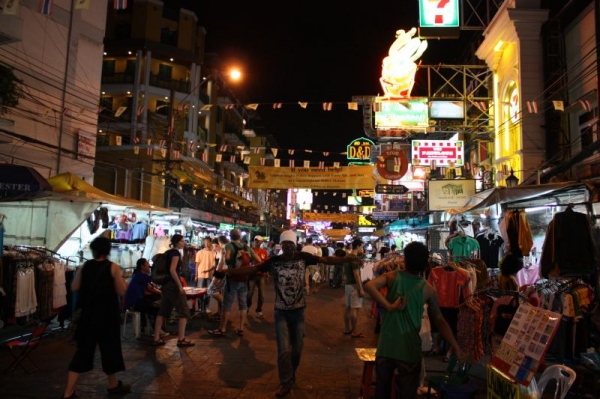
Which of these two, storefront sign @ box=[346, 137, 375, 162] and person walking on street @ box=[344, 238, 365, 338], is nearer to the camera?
person walking on street @ box=[344, 238, 365, 338]

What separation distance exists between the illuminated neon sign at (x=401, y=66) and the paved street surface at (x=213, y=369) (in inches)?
456

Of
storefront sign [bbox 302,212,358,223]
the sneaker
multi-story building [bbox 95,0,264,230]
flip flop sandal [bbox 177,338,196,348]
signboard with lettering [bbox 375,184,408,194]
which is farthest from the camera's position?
storefront sign [bbox 302,212,358,223]

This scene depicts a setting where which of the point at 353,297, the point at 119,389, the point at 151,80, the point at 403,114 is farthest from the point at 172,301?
the point at 151,80

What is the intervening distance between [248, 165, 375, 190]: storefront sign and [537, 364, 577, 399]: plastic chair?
618 inches

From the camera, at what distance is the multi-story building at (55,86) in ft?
46.4

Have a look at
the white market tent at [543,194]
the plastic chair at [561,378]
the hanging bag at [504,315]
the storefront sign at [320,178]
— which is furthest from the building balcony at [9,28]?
the plastic chair at [561,378]

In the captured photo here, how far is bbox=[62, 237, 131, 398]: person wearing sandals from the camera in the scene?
5527 millimetres

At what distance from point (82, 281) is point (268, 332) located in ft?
16.6

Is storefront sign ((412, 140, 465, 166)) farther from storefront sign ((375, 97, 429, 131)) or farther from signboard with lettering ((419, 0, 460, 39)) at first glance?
signboard with lettering ((419, 0, 460, 39))

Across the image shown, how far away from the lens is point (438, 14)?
1755 centimetres

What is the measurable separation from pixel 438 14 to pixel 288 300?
15.0 m

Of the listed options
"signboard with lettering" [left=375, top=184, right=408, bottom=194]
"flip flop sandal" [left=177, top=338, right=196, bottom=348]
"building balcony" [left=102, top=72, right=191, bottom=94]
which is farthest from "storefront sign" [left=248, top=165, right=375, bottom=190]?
"building balcony" [left=102, top=72, right=191, bottom=94]

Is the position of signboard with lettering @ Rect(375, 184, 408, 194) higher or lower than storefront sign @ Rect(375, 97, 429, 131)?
lower

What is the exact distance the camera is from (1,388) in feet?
19.0
